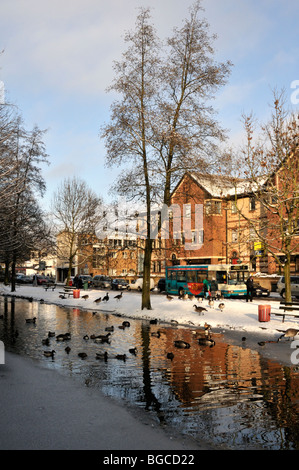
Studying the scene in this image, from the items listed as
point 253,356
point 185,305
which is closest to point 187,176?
point 185,305

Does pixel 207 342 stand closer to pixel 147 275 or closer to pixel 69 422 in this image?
pixel 69 422

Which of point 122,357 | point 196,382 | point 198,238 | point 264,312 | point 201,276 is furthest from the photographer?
point 198,238

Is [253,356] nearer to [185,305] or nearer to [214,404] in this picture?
[214,404]

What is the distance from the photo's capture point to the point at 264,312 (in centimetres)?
1886

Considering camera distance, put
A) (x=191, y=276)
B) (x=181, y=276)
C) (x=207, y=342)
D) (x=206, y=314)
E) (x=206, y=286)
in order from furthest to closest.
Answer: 1. (x=181, y=276)
2. (x=191, y=276)
3. (x=206, y=286)
4. (x=206, y=314)
5. (x=207, y=342)

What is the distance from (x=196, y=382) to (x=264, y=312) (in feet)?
33.5

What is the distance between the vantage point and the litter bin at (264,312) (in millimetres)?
18766

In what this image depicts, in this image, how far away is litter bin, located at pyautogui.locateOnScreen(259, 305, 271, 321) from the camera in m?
18.8

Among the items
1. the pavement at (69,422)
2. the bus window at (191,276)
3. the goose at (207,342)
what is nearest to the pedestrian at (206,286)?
the bus window at (191,276)

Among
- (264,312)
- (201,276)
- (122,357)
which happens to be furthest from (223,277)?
(122,357)

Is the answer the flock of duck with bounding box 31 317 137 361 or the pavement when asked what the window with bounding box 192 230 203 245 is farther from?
the pavement
